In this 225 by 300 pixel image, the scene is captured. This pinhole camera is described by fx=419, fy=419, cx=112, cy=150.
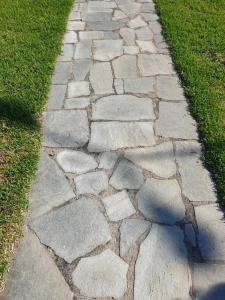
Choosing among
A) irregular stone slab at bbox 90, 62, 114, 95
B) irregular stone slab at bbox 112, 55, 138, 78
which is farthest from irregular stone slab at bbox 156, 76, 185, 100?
irregular stone slab at bbox 90, 62, 114, 95

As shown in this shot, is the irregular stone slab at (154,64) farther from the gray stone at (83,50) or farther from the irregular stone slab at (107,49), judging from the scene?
the gray stone at (83,50)

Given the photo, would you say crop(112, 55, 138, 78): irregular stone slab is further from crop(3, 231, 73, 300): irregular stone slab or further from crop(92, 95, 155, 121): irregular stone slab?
crop(3, 231, 73, 300): irregular stone slab

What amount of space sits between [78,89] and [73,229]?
1878 millimetres

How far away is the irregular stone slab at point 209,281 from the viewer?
259 centimetres

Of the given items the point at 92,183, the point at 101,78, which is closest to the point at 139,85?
the point at 101,78

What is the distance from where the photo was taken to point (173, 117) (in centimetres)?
399

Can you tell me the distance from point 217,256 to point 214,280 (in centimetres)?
19

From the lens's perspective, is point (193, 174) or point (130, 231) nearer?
point (130, 231)

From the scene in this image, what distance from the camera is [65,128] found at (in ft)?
12.8

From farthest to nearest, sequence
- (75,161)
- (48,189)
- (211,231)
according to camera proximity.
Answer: (75,161) → (48,189) → (211,231)

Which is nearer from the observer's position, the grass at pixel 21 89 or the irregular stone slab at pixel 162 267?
the irregular stone slab at pixel 162 267

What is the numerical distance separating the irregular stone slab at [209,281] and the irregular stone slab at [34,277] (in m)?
0.80

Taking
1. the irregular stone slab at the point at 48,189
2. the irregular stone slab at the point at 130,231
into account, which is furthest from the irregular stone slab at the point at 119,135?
the irregular stone slab at the point at 130,231

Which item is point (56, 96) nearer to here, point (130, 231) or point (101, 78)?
point (101, 78)
